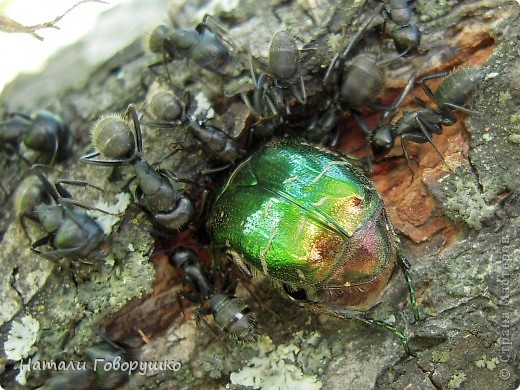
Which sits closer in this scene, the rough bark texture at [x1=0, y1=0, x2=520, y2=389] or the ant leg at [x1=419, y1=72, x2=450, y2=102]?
the rough bark texture at [x1=0, y1=0, x2=520, y2=389]

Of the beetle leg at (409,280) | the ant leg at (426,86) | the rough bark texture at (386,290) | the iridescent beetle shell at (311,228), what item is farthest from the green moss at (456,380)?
the ant leg at (426,86)

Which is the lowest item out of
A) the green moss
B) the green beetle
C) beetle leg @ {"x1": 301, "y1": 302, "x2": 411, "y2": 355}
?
the green moss

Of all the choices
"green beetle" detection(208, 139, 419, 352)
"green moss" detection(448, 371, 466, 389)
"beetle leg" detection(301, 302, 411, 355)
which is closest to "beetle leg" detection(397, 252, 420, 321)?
"green beetle" detection(208, 139, 419, 352)

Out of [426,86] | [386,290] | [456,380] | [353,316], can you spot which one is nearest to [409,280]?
[386,290]

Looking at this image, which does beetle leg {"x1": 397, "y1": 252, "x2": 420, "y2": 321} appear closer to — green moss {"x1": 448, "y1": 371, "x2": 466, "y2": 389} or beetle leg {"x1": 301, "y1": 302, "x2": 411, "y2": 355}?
beetle leg {"x1": 301, "y1": 302, "x2": 411, "y2": 355}

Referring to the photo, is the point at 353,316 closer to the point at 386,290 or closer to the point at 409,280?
the point at 386,290

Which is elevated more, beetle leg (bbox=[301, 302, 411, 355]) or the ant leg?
the ant leg
